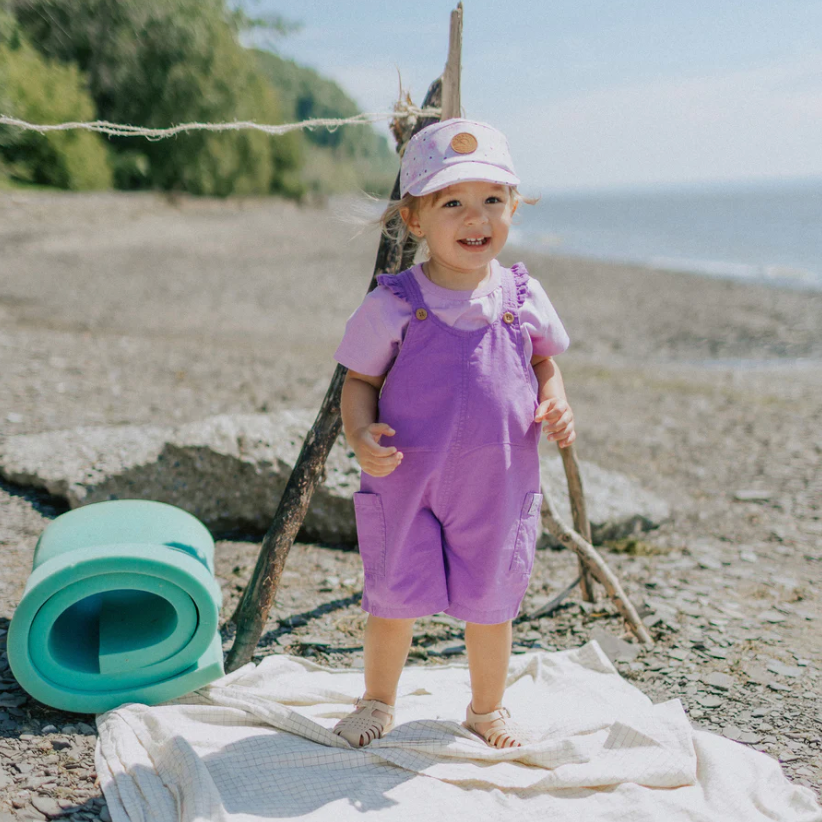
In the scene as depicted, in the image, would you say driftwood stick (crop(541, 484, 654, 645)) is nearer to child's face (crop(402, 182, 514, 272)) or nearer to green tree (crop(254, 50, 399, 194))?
child's face (crop(402, 182, 514, 272))

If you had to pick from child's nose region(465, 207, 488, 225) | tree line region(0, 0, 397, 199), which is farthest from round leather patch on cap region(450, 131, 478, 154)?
tree line region(0, 0, 397, 199)

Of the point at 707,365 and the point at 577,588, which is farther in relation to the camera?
the point at 707,365

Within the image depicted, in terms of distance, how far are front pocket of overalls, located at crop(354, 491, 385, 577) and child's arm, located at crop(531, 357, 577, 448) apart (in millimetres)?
525

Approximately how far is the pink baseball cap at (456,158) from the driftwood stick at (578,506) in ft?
4.72

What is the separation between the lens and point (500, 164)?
93.6 inches

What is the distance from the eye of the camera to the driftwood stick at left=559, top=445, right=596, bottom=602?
139 inches

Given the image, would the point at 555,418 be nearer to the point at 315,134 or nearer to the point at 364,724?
the point at 364,724

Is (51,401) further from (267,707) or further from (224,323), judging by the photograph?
(224,323)

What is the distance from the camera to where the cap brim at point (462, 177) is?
229cm

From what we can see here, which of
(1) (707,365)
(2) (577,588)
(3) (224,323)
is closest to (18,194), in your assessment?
(3) (224,323)

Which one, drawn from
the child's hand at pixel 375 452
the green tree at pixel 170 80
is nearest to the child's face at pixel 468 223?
the child's hand at pixel 375 452

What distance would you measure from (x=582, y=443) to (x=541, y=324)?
4019mm

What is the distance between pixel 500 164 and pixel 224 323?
9025 mm

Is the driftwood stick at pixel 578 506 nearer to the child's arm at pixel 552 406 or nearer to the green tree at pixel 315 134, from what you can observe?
the child's arm at pixel 552 406
